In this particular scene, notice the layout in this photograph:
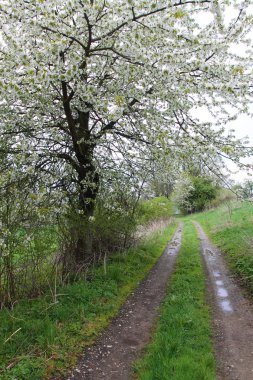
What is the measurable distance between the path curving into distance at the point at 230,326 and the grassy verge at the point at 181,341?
20 cm

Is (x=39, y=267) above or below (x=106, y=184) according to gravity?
below

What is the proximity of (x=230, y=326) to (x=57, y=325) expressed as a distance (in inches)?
139

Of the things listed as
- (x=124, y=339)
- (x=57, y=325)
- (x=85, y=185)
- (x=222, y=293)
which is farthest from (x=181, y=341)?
(x=85, y=185)

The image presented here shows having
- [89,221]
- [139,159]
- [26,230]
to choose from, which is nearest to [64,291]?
[26,230]

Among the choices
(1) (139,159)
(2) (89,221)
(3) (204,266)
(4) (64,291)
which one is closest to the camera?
(4) (64,291)

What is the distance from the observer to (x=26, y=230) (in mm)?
7766

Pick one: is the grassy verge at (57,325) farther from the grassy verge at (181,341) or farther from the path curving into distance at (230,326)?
the path curving into distance at (230,326)

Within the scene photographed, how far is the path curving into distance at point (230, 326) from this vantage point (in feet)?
18.5

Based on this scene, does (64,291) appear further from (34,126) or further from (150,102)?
(150,102)

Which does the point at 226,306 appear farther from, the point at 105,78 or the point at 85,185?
the point at 105,78

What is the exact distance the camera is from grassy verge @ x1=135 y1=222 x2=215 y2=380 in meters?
5.37

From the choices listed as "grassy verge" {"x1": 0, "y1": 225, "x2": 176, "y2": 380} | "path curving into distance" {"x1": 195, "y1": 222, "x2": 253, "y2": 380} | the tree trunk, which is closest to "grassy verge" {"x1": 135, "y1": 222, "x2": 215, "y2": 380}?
"path curving into distance" {"x1": 195, "y1": 222, "x2": 253, "y2": 380}

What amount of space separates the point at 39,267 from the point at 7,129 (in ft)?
11.8

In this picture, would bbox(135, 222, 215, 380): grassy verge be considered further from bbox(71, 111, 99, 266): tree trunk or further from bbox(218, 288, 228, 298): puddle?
bbox(71, 111, 99, 266): tree trunk
